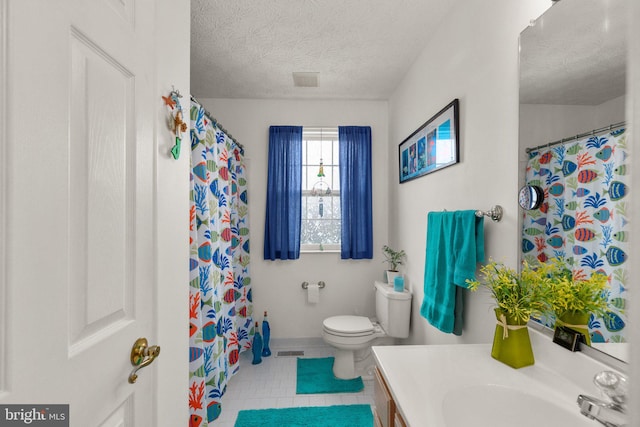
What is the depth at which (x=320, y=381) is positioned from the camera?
7.60 feet

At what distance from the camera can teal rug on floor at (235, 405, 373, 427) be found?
1854 mm

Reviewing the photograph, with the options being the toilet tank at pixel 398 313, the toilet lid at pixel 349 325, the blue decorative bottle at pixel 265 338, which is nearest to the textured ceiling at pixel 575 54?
the toilet tank at pixel 398 313

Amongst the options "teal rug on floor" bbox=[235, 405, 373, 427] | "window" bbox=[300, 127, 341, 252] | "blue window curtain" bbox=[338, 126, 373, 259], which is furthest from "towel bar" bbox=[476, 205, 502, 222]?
"window" bbox=[300, 127, 341, 252]

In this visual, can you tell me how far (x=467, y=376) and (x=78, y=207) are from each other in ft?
3.82

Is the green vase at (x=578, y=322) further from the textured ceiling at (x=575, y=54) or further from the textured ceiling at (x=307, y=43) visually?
the textured ceiling at (x=307, y=43)

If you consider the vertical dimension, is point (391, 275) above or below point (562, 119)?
below

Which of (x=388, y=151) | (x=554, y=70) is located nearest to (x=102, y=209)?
(x=554, y=70)

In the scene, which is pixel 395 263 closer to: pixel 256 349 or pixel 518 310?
pixel 256 349

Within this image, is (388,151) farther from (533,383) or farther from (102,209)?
(102,209)

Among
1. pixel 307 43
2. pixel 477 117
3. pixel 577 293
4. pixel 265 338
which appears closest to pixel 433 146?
pixel 477 117

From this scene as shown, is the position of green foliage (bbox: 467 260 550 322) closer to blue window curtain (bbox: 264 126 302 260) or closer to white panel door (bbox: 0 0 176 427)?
white panel door (bbox: 0 0 176 427)

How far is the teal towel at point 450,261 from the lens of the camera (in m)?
1.40

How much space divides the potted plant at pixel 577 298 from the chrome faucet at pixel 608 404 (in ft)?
0.63

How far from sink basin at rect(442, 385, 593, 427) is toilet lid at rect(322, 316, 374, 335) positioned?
142 centimetres
